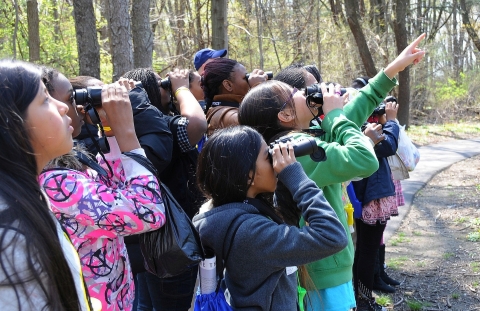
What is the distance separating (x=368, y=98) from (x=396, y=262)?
2.94m

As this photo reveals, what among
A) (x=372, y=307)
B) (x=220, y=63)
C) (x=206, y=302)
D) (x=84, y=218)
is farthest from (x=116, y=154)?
(x=372, y=307)

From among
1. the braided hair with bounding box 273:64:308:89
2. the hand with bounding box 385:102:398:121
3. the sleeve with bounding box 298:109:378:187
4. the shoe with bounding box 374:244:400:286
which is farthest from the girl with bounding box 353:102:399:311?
the sleeve with bounding box 298:109:378:187

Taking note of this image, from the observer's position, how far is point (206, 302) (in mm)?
2072

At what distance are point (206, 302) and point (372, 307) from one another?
254 centimetres

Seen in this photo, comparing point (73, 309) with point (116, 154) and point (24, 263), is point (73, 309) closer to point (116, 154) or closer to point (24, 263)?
point (24, 263)

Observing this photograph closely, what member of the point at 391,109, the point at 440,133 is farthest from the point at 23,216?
the point at 440,133

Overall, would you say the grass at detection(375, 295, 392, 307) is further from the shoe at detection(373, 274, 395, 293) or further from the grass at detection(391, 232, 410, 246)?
the grass at detection(391, 232, 410, 246)

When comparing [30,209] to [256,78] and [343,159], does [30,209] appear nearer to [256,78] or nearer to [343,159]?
[343,159]

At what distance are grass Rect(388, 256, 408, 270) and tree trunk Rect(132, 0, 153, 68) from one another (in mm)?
3697

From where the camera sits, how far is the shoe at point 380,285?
471 cm

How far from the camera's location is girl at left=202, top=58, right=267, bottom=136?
12.3 ft

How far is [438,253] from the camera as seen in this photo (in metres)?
5.65

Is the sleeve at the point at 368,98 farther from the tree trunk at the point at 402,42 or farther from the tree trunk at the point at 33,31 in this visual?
the tree trunk at the point at 402,42

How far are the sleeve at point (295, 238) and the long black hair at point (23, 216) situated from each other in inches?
34.8
